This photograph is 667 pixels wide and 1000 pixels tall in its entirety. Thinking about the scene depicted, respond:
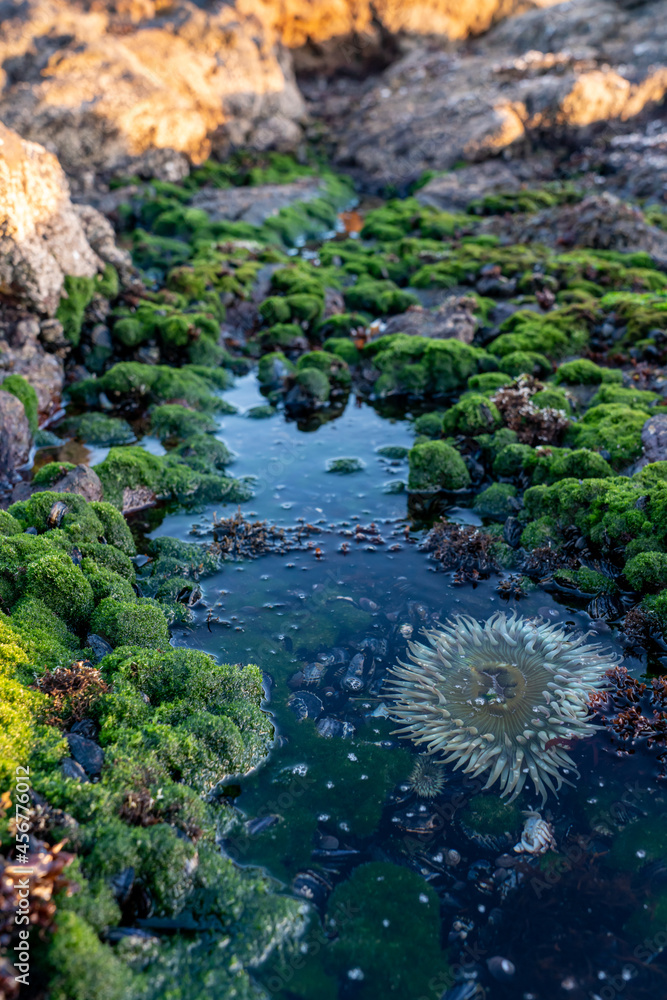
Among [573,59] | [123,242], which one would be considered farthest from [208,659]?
[573,59]

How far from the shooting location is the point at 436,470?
1112 centimetres

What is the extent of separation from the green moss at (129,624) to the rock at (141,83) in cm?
2337

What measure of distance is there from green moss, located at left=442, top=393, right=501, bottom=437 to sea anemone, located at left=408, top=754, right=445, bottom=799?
7.03 m

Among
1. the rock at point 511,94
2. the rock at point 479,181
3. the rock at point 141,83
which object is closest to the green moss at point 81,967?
the rock at point 141,83

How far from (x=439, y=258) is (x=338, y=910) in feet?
64.1

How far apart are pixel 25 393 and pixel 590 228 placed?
1837 cm

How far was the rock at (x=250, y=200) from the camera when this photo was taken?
2567cm

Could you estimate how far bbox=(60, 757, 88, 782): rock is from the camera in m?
5.28

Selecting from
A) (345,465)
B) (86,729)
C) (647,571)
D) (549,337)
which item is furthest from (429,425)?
(86,729)

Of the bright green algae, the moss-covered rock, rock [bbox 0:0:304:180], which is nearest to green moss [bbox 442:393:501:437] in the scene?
the bright green algae

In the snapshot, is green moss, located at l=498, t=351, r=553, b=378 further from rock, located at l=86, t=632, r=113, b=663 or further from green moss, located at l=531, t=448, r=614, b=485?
rock, located at l=86, t=632, r=113, b=663

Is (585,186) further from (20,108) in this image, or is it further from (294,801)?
(294,801)

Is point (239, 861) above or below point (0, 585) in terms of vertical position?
below

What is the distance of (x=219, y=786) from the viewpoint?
19.9 ft
